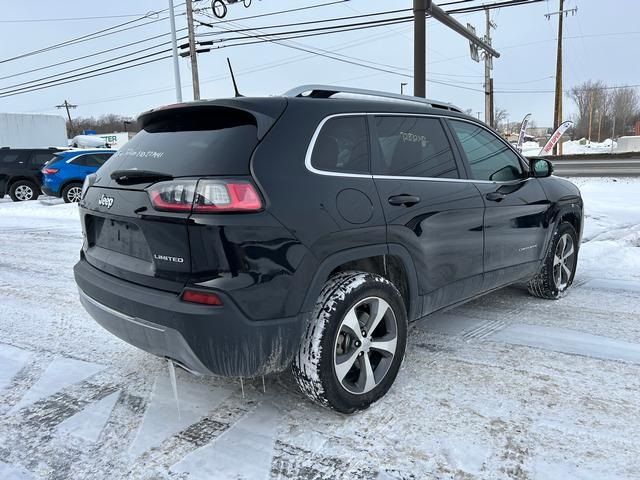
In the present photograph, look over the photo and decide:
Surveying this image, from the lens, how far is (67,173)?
14.3m

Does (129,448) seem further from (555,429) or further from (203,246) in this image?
(555,429)

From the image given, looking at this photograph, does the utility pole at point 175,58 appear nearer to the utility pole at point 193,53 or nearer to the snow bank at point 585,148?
the utility pole at point 193,53

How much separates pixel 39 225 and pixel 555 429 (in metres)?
11.2

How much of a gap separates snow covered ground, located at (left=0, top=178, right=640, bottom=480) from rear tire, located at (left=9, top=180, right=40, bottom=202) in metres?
14.0

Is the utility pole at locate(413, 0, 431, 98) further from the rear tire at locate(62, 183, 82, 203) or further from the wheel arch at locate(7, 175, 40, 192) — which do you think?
the wheel arch at locate(7, 175, 40, 192)

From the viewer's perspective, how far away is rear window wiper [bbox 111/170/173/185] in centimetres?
253

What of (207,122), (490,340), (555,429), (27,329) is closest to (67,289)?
(27,329)

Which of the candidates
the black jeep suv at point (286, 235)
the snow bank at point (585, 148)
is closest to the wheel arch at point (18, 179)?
the black jeep suv at point (286, 235)

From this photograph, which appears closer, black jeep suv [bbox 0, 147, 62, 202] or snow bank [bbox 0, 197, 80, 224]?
snow bank [bbox 0, 197, 80, 224]

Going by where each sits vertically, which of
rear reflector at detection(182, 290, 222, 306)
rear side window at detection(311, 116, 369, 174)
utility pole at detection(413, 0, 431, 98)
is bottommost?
rear reflector at detection(182, 290, 222, 306)

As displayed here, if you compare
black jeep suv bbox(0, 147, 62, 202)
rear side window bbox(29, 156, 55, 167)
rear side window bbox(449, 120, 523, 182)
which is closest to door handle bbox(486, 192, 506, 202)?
rear side window bbox(449, 120, 523, 182)

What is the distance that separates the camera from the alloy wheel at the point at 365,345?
270cm

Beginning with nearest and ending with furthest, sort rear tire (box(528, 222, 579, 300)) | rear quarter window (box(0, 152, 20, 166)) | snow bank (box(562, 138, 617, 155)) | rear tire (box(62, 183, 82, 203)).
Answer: rear tire (box(528, 222, 579, 300)) < rear tire (box(62, 183, 82, 203)) < rear quarter window (box(0, 152, 20, 166)) < snow bank (box(562, 138, 617, 155))

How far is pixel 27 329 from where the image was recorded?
424cm
